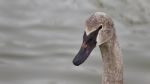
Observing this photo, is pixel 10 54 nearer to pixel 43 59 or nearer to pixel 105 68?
pixel 43 59

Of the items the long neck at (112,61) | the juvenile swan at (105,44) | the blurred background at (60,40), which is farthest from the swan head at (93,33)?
the blurred background at (60,40)

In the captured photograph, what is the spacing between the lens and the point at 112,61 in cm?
609

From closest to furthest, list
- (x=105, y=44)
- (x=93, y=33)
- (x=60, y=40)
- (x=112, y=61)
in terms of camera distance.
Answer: (x=93, y=33) → (x=105, y=44) → (x=112, y=61) → (x=60, y=40)

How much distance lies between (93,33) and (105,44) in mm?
297

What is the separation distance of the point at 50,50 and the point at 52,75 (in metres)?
1.01

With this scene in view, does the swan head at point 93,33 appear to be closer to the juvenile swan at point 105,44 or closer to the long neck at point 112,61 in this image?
the juvenile swan at point 105,44

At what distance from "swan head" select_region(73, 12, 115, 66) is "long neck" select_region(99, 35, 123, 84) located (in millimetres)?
166

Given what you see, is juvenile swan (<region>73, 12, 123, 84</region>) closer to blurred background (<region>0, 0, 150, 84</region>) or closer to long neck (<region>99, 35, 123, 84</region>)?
long neck (<region>99, 35, 123, 84</region>)

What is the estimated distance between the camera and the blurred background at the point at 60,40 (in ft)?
29.3

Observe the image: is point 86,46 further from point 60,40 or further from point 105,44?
point 60,40

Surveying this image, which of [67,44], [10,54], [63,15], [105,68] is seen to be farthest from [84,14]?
[105,68]

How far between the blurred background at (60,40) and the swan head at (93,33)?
289 cm

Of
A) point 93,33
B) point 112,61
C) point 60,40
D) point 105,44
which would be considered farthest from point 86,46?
point 60,40

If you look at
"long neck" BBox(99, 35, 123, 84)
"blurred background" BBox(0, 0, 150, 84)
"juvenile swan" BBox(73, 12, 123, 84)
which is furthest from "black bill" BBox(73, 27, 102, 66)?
"blurred background" BBox(0, 0, 150, 84)
